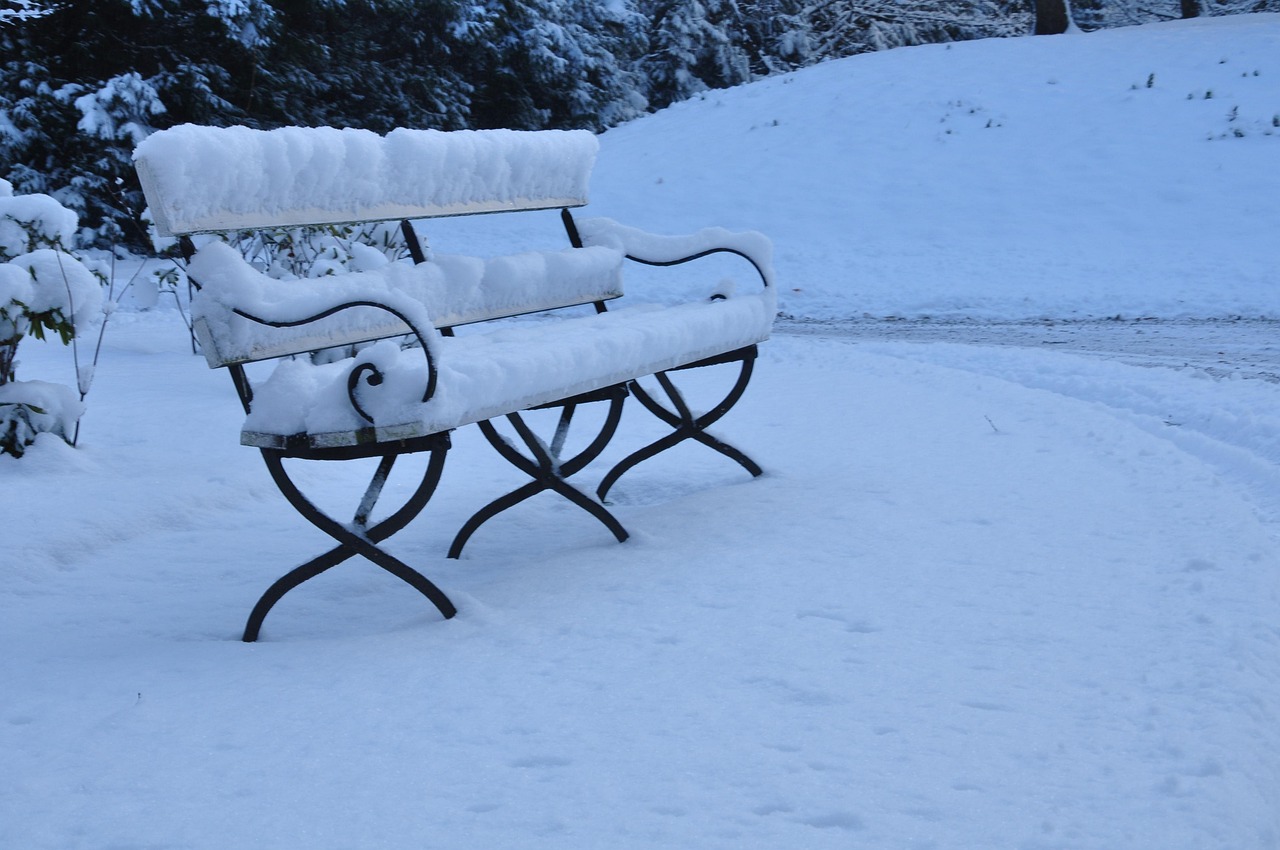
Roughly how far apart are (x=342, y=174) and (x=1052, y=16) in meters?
18.5

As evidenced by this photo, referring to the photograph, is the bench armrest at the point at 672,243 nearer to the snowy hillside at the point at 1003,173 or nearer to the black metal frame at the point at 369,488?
the black metal frame at the point at 369,488

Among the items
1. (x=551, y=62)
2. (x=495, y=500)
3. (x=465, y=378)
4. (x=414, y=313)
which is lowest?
(x=495, y=500)

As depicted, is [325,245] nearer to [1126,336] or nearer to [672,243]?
[672,243]

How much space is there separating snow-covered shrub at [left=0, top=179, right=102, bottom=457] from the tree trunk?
17728mm

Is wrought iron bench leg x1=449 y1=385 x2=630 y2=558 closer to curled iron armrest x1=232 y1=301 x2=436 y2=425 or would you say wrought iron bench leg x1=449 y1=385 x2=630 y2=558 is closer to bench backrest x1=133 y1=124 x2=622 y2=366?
bench backrest x1=133 y1=124 x2=622 y2=366

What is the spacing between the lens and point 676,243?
4.11 m

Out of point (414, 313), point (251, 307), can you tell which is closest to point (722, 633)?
point (414, 313)

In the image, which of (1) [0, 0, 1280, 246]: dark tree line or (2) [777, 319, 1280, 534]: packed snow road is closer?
(2) [777, 319, 1280, 534]: packed snow road

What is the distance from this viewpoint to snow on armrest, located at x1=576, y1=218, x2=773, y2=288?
158 inches

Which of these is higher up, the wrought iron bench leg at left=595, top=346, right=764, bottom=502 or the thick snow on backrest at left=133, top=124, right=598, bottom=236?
the thick snow on backrest at left=133, top=124, right=598, bottom=236

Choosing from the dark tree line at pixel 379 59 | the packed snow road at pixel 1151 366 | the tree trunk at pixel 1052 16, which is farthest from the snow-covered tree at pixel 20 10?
the tree trunk at pixel 1052 16

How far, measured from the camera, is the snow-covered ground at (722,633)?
1.94 m

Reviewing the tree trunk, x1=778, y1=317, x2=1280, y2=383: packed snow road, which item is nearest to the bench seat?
x1=778, y1=317, x2=1280, y2=383: packed snow road

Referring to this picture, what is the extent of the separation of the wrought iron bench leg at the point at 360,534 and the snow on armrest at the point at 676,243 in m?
1.56
